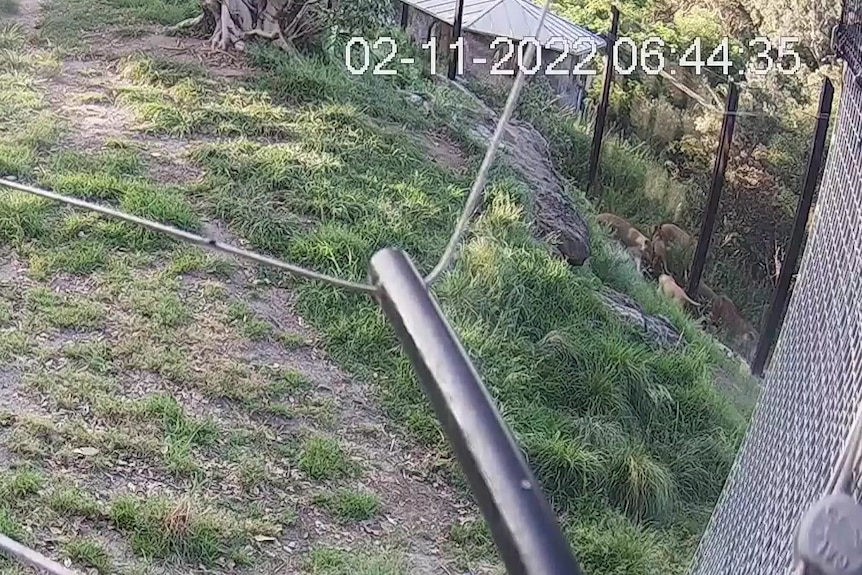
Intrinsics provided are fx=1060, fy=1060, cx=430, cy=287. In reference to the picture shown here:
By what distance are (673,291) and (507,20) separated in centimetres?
272

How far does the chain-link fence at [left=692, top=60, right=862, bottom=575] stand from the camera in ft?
3.96

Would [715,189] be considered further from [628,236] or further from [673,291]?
[628,236]

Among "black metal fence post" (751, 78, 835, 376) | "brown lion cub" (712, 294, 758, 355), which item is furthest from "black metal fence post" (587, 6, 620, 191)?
"black metal fence post" (751, 78, 835, 376)

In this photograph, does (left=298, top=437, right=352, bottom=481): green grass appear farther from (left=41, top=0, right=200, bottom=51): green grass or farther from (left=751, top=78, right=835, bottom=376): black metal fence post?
(left=41, top=0, right=200, bottom=51): green grass

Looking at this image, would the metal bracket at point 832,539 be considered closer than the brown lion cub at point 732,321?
Yes

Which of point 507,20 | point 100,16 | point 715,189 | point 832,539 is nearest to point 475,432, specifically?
point 832,539

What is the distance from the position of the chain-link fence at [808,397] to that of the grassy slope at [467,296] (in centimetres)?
61

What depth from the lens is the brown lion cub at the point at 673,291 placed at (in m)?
5.37

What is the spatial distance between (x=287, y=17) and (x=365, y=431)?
8.94 feet

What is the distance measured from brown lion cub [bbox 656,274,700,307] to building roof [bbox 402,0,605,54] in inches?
82.8

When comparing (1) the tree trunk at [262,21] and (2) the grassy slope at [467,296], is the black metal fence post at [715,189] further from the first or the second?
(1) the tree trunk at [262,21]

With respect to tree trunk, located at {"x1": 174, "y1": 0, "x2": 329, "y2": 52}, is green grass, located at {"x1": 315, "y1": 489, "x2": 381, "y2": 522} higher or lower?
lower

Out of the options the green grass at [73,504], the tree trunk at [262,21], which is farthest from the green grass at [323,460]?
the tree trunk at [262,21]

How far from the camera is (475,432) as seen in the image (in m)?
0.47
